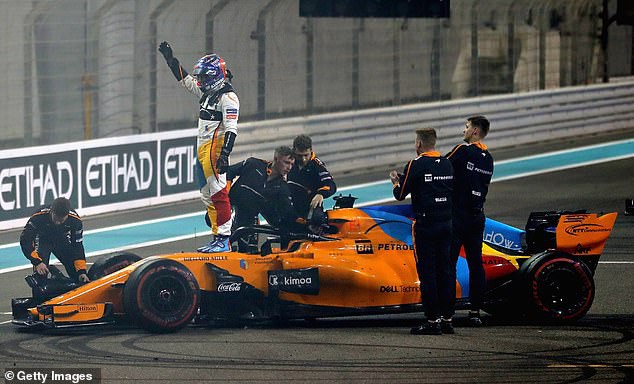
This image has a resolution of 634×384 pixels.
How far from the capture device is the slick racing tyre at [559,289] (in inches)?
430

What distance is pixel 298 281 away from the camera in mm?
10719

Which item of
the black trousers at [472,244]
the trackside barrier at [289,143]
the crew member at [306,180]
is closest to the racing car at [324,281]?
the black trousers at [472,244]

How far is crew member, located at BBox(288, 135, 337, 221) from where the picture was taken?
11.7 m

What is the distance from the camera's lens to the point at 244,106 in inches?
802

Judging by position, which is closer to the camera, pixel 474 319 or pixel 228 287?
pixel 228 287

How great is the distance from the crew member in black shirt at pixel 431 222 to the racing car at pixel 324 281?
0.38m

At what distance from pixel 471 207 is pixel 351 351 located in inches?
62.0

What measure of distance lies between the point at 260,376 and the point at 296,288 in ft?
5.77

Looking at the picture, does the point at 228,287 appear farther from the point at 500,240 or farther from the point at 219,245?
the point at 500,240

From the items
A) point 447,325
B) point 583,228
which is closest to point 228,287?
point 447,325

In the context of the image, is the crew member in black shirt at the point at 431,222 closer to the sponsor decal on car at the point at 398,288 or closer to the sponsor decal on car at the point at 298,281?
the sponsor decal on car at the point at 398,288

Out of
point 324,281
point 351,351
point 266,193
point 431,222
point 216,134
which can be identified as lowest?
point 351,351

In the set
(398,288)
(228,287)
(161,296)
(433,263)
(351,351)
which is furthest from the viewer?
(398,288)

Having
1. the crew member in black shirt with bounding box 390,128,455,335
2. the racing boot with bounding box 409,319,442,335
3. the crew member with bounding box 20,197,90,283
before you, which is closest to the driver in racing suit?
the crew member with bounding box 20,197,90,283
